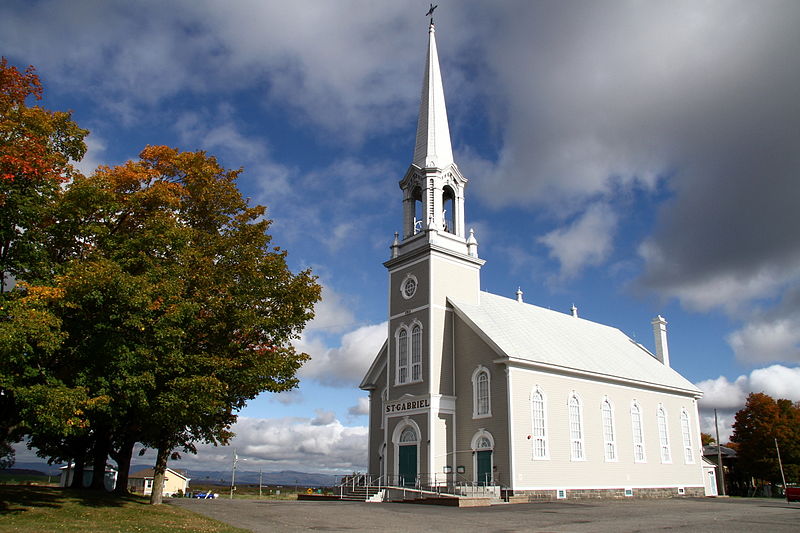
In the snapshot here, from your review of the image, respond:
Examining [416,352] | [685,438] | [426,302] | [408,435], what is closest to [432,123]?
[426,302]

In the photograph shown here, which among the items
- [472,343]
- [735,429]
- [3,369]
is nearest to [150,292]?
[3,369]

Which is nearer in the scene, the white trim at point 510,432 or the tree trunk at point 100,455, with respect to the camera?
the tree trunk at point 100,455

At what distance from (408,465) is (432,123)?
19.6 metres

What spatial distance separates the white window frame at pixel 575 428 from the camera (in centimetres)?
3300

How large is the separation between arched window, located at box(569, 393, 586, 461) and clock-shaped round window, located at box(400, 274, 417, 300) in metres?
10.3

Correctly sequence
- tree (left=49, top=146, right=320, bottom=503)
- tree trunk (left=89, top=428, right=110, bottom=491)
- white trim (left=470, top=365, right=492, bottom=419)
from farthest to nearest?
white trim (left=470, top=365, right=492, bottom=419) < tree trunk (left=89, top=428, right=110, bottom=491) < tree (left=49, top=146, right=320, bottom=503)

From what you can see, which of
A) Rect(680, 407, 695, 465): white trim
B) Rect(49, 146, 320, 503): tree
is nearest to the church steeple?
Rect(49, 146, 320, 503): tree

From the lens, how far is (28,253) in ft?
57.7

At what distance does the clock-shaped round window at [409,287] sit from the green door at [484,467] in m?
9.46

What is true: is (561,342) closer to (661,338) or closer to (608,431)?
(608,431)

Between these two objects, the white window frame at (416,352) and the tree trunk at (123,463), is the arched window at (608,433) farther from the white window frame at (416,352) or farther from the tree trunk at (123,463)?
the tree trunk at (123,463)

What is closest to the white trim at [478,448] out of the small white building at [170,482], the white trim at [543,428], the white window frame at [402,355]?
the white trim at [543,428]

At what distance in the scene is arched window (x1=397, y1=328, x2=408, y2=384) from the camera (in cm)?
3457

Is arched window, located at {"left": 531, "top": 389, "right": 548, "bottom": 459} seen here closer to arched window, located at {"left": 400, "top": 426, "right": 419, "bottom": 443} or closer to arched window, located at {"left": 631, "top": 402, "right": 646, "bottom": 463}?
arched window, located at {"left": 400, "top": 426, "right": 419, "bottom": 443}
